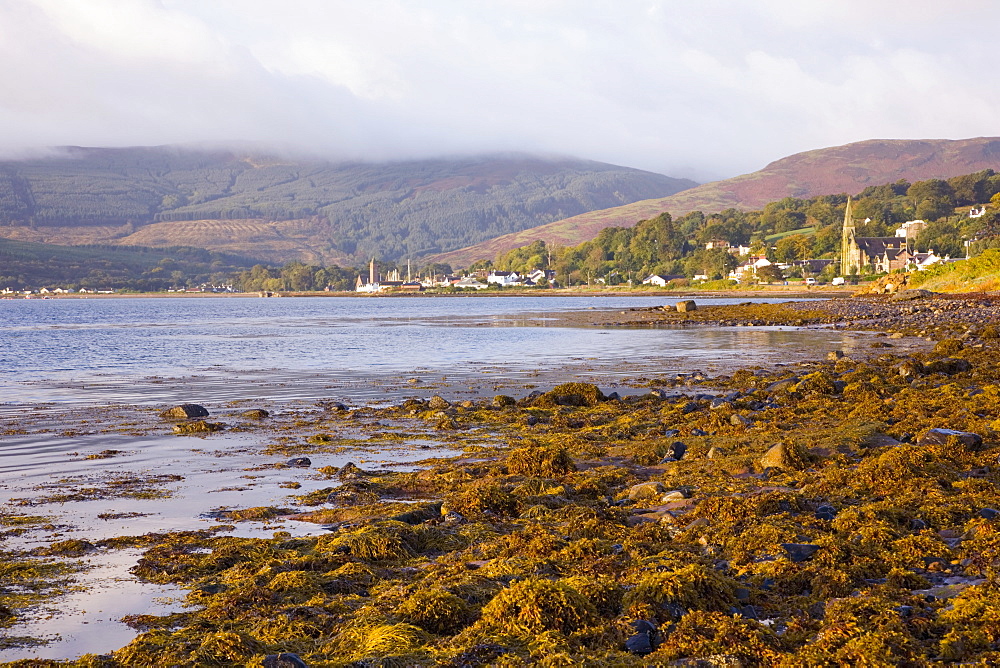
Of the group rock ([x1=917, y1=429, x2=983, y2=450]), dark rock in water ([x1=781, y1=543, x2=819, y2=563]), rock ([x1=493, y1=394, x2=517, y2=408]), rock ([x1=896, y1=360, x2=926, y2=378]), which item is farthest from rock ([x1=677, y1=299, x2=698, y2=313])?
dark rock in water ([x1=781, y1=543, x2=819, y2=563])

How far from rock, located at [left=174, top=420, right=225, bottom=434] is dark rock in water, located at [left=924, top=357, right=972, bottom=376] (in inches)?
742

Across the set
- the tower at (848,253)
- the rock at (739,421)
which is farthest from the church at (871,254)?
the rock at (739,421)

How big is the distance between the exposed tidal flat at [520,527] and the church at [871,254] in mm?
155926

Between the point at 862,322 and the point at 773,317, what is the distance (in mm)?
11096

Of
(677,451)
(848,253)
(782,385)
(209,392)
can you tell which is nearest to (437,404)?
(677,451)

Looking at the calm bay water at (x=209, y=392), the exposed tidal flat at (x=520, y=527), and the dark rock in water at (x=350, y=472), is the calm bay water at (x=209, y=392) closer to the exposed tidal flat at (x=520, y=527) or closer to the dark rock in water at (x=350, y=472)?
the exposed tidal flat at (x=520, y=527)

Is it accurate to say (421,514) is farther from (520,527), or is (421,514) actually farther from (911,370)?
(911,370)

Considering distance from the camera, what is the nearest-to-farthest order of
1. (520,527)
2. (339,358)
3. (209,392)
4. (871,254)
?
1. (520,527)
2. (209,392)
3. (339,358)
4. (871,254)

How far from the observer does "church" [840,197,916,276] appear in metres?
168

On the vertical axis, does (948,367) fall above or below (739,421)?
above

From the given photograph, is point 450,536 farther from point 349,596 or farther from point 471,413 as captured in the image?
point 471,413

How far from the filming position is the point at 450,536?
9.81m

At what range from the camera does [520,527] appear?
10234 millimetres

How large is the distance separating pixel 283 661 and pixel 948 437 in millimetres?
10779
